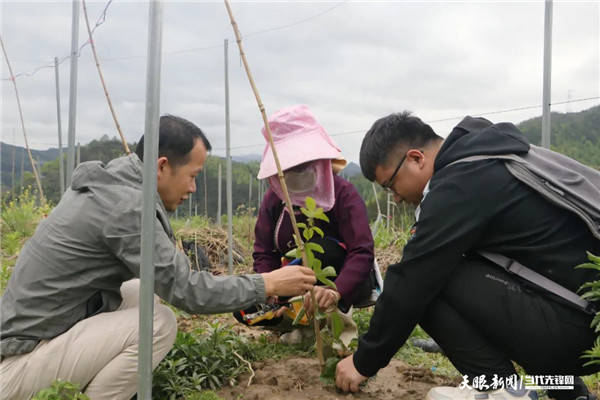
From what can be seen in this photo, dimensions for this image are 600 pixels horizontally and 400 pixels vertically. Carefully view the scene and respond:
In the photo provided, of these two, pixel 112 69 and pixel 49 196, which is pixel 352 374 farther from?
pixel 49 196

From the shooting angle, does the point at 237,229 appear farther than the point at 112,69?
Yes

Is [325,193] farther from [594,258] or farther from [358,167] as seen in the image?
[358,167]

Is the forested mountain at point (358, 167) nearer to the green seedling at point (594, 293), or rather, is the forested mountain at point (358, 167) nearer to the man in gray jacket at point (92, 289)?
the man in gray jacket at point (92, 289)

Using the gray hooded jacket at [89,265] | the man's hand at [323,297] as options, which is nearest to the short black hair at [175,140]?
the gray hooded jacket at [89,265]

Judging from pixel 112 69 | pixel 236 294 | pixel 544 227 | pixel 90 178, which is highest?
pixel 112 69

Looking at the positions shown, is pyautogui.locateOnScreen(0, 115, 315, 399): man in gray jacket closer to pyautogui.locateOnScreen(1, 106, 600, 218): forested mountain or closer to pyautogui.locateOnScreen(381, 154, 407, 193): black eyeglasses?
pyautogui.locateOnScreen(381, 154, 407, 193): black eyeglasses

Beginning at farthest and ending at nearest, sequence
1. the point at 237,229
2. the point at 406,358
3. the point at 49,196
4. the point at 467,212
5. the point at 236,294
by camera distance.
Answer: the point at 49,196 < the point at 237,229 < the point at 406,358 < the point at 236,294 < the point at 467,212

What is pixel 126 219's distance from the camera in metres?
1.75

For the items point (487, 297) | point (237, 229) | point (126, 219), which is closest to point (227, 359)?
point (126, 219)

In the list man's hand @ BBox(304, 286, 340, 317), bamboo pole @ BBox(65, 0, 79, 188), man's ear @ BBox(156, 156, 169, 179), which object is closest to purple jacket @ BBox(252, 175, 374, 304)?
man's hand @ BBox(304, 286, 340, 317)

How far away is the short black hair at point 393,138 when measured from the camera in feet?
6.31

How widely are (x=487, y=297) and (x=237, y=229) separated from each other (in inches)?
249

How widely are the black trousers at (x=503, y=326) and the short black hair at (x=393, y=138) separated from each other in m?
0.48

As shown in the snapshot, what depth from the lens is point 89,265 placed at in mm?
1834
